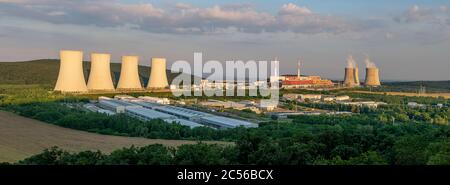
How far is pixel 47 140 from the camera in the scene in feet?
38.3

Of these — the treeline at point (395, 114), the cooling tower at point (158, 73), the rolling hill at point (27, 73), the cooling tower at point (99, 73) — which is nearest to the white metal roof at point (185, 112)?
the cooling tower at point (99, 73)

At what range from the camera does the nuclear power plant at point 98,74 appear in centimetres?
2119

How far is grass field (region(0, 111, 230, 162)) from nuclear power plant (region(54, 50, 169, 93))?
6802mm

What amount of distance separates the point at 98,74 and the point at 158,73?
14.1ft

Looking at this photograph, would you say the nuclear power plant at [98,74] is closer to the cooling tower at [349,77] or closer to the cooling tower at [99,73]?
the cooling tower at [99,73]

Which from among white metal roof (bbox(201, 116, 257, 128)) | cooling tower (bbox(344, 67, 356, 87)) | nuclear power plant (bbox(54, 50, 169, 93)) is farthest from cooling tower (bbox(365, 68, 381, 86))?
white metal roof (bbox(201, 116, 257, 128))

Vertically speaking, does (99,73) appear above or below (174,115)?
above

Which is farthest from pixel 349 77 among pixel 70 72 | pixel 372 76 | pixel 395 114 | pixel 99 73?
pixel 70 72

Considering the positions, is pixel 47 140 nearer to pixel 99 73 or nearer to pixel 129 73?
pixel 99 73

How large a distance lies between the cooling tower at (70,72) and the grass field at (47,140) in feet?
21.4

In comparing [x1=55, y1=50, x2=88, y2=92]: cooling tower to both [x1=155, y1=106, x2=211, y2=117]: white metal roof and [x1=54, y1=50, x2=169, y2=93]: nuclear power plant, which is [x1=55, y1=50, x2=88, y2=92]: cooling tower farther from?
[x1=155, y1=106, x2=211, y2=117]: white metal roof

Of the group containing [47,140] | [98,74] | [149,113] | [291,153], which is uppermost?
[98,74]
